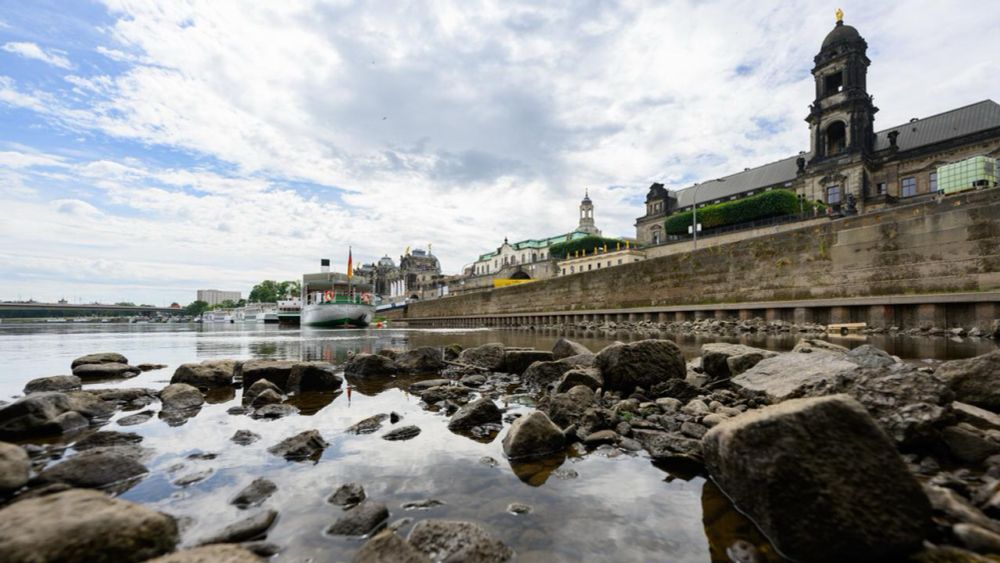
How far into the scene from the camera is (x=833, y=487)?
2.08 meters

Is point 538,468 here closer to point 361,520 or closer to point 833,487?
point 361,520

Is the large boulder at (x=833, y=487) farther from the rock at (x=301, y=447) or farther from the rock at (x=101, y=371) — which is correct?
the rock at (x=101, y=371)

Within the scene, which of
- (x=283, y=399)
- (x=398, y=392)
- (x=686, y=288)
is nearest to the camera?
(x=283, y=399)

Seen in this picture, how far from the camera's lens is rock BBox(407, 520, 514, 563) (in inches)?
84.6

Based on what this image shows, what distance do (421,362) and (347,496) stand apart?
6352 millimetres

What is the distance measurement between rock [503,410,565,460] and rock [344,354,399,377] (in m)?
5.25

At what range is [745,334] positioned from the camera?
16.0m

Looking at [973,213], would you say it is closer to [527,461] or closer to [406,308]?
[527,461]

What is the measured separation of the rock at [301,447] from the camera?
371cm

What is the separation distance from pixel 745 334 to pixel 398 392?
14.0 metres

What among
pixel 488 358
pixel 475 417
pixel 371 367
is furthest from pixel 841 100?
pixel 475 417

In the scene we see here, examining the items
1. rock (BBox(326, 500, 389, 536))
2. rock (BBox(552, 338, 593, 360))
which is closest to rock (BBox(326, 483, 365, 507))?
rock (BBox(326, 500, 389, 536))

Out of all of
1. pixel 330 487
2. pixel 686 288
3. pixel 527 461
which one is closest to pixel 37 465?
pixel 330 487

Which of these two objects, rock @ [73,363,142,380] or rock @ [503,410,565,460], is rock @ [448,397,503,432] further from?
rock @ [73,363,142,380]
